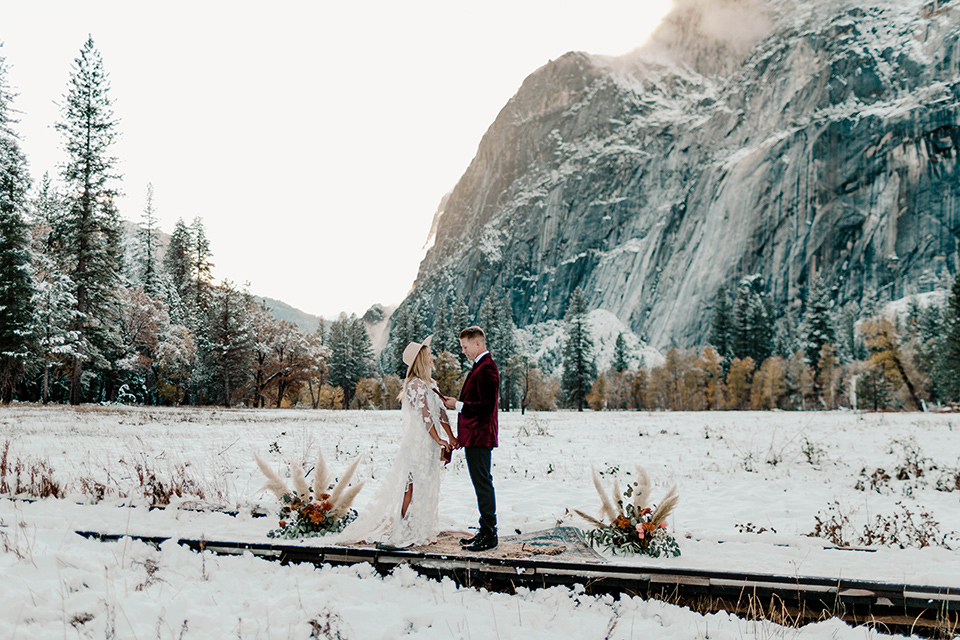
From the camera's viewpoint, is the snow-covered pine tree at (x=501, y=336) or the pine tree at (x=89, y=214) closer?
the pine tree at (x=89, y=214)

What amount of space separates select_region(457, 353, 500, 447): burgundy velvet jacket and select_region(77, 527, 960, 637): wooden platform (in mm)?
1172

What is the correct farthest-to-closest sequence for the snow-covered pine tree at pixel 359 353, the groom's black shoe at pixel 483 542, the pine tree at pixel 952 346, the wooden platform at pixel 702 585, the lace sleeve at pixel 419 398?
the snow-covered pine tree at pixel 359 353, the pine tree at pixel 952 346, the lace sleeve at pixel 419 398, the groom's black shoe at pixel 483 542, the wooden platform at pixel 702 585

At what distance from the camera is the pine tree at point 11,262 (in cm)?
2758

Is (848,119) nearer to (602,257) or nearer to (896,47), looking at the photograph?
(896,47)

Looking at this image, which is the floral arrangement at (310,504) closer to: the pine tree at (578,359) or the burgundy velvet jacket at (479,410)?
the burgundy velvet jacket at (479,410)

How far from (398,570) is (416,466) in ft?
4.04

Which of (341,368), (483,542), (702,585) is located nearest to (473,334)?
(483,542)

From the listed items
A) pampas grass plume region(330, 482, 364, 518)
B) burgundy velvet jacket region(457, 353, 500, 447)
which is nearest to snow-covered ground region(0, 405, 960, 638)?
pampas grass plume region(330, 482, 364, 518)

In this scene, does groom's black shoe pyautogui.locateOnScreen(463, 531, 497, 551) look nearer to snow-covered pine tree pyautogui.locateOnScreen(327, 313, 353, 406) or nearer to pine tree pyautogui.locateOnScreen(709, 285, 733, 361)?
snow-covered pine tree pyautogui.locateOnScreen(327, 313, 353, 406)

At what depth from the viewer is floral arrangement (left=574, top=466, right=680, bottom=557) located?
615 centimetres

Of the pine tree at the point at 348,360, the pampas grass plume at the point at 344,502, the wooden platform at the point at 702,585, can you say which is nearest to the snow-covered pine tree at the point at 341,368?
the pine tree at the point at 348,360

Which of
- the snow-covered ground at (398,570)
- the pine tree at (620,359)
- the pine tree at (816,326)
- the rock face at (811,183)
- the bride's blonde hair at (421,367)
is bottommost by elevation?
the snow-covered ground at (398,570)

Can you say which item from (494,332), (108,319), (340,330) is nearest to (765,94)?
(494,332)

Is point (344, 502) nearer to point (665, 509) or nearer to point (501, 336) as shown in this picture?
point (665, 509)
